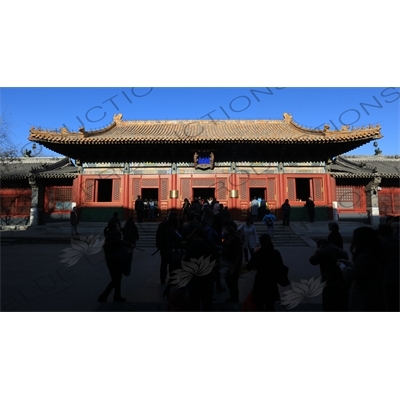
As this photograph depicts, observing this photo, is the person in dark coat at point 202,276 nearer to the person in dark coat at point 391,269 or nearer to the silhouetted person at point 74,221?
the person in dark coat at point 391,269

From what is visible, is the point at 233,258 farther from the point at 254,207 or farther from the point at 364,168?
the point at 364,168

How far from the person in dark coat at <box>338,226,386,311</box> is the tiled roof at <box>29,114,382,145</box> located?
10.2 metres

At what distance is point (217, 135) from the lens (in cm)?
1314

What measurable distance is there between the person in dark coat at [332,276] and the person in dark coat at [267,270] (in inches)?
15.1

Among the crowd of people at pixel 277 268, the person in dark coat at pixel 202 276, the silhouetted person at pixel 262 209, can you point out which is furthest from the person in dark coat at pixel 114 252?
the silhouetted person at pixel 262 209

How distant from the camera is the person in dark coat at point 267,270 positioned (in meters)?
3.05

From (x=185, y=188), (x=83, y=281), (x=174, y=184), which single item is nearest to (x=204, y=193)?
(x=185, y=188)

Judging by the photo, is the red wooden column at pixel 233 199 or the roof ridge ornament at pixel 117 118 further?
the roof ridge ornament at pixel 117 118

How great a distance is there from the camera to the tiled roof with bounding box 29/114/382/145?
12.1m

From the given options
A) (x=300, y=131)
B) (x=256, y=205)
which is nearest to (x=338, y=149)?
(x=300, y=131)

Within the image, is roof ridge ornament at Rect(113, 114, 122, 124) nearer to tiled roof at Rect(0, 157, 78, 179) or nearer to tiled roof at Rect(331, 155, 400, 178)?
tiled roof at Rect(0, 157, 78, 179)

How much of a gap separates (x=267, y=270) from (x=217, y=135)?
35.5 ft

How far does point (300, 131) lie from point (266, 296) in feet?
43.6

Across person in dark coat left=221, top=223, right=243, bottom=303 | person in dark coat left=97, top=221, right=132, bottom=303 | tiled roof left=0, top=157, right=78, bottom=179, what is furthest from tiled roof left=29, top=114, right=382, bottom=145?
person in dark coat left=221, top=223, right=243, bottom=303
